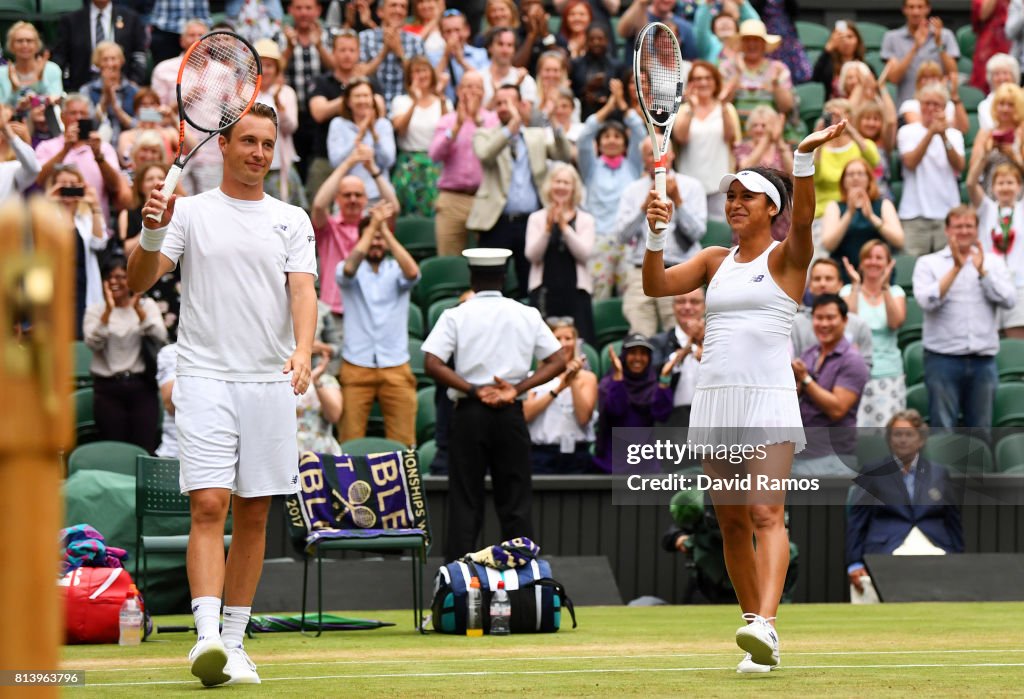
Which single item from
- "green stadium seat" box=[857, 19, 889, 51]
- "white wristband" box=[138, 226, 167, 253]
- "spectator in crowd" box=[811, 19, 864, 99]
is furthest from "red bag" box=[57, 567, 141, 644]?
"green stadium seat" box=[857, 19, 889, 51]

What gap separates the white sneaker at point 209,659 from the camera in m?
5.88

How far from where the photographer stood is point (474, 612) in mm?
9141

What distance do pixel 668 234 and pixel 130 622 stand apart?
602cm

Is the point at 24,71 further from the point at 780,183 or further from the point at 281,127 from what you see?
the point at 780,183

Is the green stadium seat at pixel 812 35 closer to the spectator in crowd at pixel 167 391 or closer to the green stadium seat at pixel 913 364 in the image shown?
the green stadium seat at pixel 913 364

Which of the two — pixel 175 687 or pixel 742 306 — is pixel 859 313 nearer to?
pixel 742 306

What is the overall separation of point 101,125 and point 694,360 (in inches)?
Result: 213

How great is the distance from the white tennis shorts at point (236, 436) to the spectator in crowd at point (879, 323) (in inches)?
263

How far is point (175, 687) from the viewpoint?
623 centimetres

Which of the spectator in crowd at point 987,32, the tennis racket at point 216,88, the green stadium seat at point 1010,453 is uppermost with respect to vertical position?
the spectator in crowd at point 987,32

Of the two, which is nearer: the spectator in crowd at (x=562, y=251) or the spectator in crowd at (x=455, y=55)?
the spectator in crowd at (x=562, y=251)

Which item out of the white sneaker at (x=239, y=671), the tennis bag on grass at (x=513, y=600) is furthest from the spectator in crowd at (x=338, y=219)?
the white sneaker at (x=239, y=671)

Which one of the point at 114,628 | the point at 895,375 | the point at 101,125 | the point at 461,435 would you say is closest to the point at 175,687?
the point at 114,628

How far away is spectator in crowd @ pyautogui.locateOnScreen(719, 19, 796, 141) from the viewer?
1467cm
